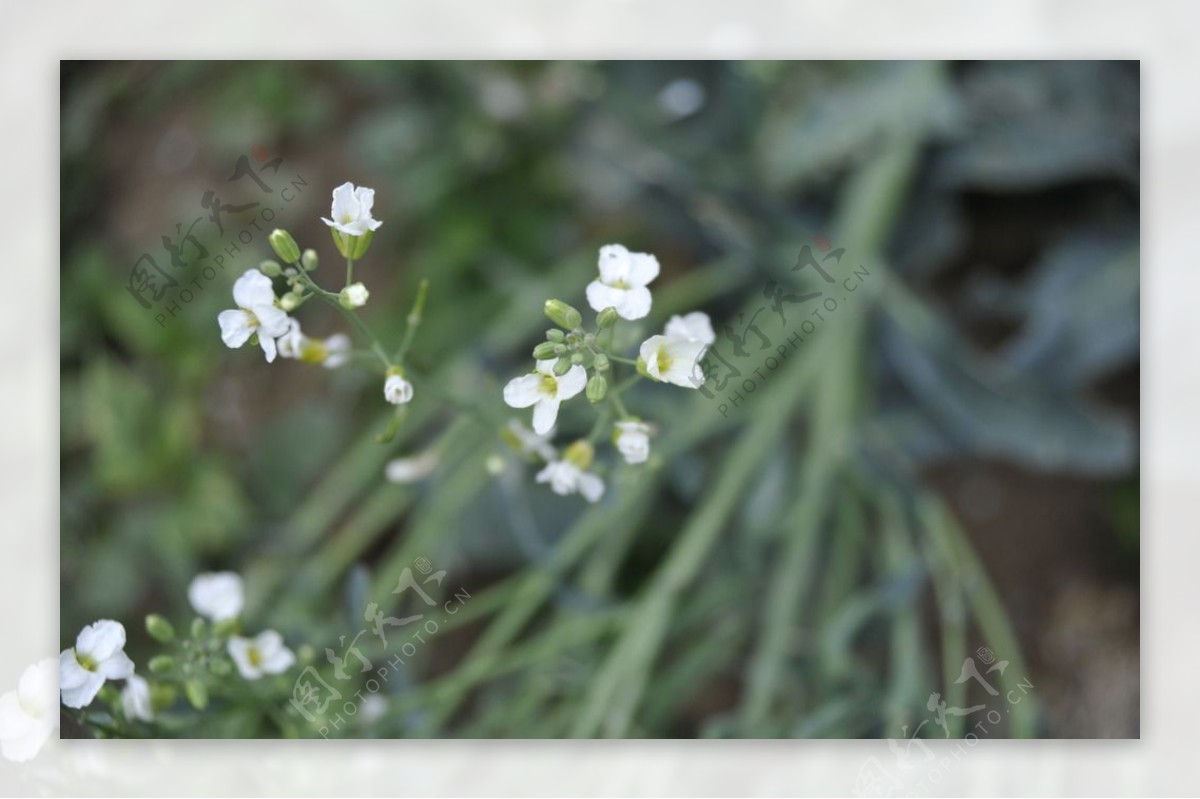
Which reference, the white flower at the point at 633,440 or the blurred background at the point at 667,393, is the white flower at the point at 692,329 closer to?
the white flower at the point at 633,440

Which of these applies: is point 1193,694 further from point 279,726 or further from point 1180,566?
point 279,726

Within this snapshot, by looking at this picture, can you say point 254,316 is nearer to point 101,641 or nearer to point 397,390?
point 397,390

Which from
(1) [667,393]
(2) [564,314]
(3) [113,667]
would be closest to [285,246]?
(2) [564,314]

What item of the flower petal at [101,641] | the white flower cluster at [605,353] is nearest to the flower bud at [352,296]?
the white flower cluster at [605,353]

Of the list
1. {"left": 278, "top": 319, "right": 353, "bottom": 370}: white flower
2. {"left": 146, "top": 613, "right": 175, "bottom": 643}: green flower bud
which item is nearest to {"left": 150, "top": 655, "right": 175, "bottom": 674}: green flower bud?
{"left": 146, "top": 613, "right": 175, "bottom": 643}: green flower bud

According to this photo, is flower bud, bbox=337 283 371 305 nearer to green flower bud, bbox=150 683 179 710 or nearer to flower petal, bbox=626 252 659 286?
flower petal, bbox=626 252 659 286
